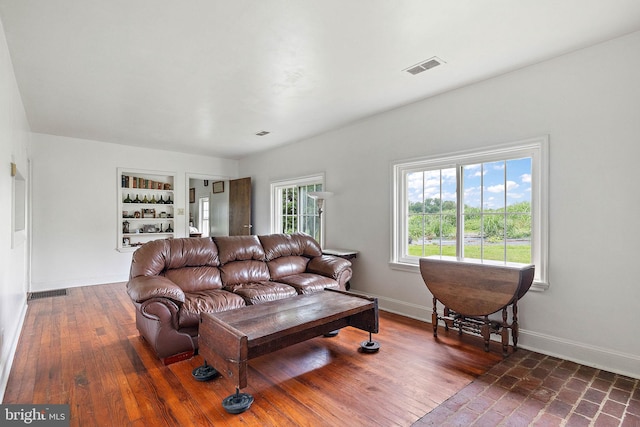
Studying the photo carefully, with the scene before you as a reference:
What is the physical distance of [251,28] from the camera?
7.15ft

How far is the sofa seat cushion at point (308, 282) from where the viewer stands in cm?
327

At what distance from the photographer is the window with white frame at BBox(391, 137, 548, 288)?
2.79 meters

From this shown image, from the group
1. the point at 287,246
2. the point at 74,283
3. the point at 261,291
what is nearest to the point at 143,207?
the point at 74,283

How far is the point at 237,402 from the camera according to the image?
190 cm

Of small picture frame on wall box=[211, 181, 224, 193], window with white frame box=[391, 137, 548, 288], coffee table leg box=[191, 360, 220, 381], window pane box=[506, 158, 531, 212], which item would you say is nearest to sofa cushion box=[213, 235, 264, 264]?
coffee table leg box=[191, 360, 220, 381]

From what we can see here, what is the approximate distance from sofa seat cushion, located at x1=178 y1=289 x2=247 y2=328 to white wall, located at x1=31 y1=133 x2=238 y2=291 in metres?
3.46

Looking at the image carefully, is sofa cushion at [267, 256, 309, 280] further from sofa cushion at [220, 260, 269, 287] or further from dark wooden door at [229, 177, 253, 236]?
dark wooden door at [229, 177, 253, 236]

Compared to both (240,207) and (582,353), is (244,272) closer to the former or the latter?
(582,353)

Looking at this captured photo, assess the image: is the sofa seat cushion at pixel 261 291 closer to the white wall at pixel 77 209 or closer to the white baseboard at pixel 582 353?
the white baseboard at pixel 582 353

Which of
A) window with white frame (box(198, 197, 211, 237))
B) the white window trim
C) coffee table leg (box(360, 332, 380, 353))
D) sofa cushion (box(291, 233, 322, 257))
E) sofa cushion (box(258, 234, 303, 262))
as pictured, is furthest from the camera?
window with white frame (box(198, 197, 211, 237))

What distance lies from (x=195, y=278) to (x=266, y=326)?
4.38 feet

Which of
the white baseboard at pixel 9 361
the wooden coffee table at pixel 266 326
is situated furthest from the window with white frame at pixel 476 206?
the white baseboard at pixel 9 361

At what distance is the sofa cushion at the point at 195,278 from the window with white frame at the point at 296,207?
199 centimetres

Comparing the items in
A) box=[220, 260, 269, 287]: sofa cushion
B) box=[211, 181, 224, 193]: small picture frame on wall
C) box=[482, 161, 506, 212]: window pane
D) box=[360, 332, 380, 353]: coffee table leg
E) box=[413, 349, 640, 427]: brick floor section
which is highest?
box=[211, 181, 224, 193]: small picture frame on wall
